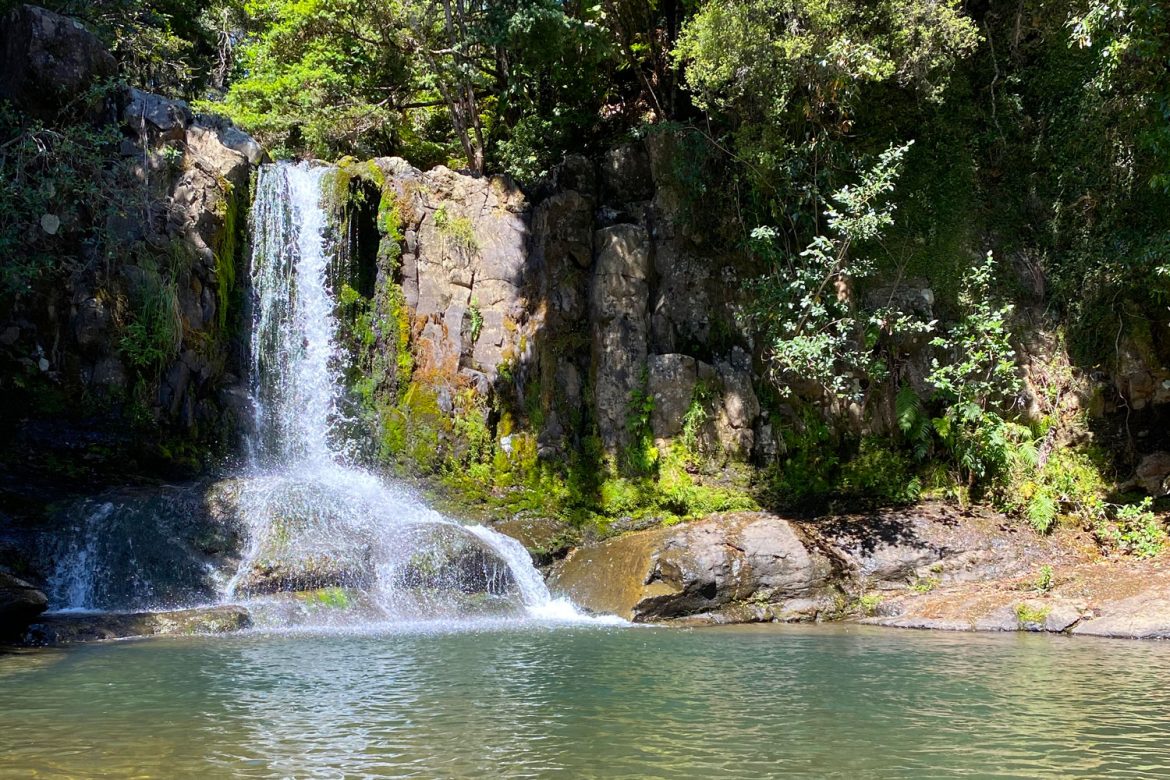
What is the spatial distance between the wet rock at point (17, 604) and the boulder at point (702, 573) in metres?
7.06

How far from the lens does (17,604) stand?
32.9 feet

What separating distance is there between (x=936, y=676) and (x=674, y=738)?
3.54 m

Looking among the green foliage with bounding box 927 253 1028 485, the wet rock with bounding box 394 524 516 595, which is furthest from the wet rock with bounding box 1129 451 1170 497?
the wet rock with bounding box 394 524 516 595

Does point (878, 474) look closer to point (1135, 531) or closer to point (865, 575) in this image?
point (865, 575)

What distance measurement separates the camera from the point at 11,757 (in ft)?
18.1

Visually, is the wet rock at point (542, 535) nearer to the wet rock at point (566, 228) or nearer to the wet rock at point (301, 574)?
the wet rock at point (301, 574)

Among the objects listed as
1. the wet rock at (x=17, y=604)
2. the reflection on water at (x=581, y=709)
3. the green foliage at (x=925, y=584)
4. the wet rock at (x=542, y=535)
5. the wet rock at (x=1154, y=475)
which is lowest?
the reflection on water at (x=581, y=709)

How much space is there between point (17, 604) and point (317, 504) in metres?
4.57

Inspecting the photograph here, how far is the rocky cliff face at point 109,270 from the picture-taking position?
15.0 metres

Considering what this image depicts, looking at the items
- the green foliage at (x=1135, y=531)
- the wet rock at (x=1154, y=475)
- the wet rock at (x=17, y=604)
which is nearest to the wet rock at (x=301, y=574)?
the wet rock at (x=17, y=604)

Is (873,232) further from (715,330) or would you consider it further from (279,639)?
(279,639)

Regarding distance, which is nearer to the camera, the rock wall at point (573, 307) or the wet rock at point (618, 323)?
the rock wall at point (573, 307)

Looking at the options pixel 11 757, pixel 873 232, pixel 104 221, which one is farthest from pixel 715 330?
pixel 11 757

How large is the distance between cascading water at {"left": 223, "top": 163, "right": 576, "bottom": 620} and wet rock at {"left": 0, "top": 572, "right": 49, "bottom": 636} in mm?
2531
